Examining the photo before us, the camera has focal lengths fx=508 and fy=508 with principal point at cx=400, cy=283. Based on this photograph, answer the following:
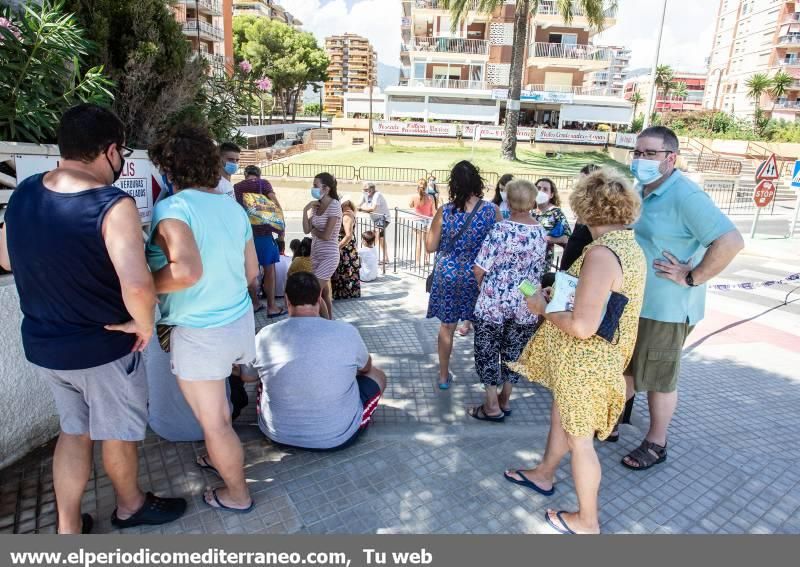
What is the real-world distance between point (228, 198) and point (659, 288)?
2467 mm

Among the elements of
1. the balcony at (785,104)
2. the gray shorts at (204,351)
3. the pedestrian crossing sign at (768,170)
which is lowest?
the gray shorts at (204,351)

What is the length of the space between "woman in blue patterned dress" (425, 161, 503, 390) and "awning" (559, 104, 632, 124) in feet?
134

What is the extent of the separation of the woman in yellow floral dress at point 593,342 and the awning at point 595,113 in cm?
4193

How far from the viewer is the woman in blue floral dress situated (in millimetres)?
3410

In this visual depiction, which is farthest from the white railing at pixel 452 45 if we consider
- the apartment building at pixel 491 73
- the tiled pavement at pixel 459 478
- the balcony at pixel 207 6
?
the tiled pavement at pixel 459 478

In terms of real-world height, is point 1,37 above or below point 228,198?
above

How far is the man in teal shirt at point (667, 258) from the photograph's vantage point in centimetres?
281

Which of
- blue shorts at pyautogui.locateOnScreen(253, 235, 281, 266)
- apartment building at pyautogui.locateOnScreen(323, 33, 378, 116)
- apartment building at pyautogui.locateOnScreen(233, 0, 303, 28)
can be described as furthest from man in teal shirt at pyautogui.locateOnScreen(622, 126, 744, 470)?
apartment building at pyautogui.locateOnScreen(323, 33, 378, 116)

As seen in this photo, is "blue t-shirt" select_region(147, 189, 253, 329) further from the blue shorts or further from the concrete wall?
the blue shorts

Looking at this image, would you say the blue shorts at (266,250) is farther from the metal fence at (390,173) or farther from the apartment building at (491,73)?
the apartment building at (491,73)

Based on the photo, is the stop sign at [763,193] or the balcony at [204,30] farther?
the balcony at [204,30]

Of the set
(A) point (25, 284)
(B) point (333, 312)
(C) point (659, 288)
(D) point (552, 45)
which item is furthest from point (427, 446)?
(D) point (552, 45)

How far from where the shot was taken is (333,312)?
6113 millimetres

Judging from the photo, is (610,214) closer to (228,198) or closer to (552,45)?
(228,198)
